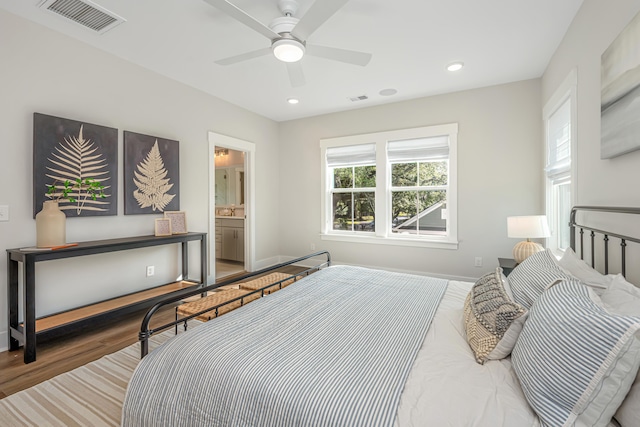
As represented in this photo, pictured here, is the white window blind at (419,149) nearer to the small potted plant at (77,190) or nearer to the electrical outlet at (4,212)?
the small potted plant at (77,190)

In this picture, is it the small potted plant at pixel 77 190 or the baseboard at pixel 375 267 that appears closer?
the small potted plant at pixel 77 190

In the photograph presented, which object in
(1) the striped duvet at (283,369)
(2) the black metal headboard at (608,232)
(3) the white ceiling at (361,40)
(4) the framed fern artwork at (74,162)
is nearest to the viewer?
(1) the striped duvet at (283,369)

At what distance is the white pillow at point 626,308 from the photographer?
0.80 meters

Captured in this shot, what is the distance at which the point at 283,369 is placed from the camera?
43.4 inches

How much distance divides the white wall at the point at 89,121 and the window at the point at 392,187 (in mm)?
1960

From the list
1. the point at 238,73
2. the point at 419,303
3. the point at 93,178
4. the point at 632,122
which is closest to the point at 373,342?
the point at 419,303

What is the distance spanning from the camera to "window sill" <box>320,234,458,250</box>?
4.12 metres

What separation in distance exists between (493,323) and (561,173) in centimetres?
240

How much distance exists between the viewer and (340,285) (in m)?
2.22

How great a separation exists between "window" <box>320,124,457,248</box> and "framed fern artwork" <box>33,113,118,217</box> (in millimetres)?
2986

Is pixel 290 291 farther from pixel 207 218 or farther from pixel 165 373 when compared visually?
pixel 207 218

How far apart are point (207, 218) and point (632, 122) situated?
4056mm

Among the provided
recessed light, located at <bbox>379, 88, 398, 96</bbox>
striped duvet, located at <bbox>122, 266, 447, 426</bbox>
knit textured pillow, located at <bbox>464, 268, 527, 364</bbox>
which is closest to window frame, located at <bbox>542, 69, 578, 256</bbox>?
knit textured pillow, located at <bbox>464, 268, 527, 364</bbox>

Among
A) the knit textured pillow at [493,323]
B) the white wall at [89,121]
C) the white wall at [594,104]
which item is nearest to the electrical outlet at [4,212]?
the white wall at [89,121]
